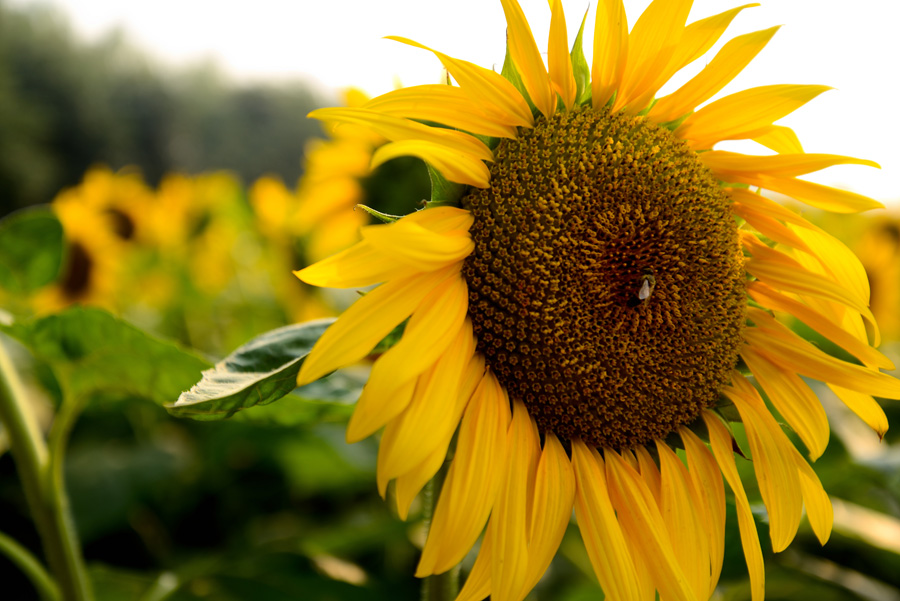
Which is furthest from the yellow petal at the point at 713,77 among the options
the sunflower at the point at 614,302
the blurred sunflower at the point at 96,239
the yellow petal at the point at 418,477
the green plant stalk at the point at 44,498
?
the blurred sunflower at the point at 96,239

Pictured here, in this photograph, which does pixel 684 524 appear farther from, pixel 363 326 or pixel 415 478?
pixel 363 326

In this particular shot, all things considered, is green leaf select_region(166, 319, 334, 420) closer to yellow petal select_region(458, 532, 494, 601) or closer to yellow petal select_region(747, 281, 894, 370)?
yellow petal select_region(458, 532, 494, 601)

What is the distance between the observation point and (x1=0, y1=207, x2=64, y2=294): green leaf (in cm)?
122

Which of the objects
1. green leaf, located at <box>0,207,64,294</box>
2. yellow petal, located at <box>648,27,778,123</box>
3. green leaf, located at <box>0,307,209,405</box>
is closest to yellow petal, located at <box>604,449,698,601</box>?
yellow petal, located at <box>648,27,778,123</box>

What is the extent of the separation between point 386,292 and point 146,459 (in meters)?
1.53

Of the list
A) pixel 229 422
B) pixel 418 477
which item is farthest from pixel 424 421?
pixel 229 422

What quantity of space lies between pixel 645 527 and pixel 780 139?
1.77 ft

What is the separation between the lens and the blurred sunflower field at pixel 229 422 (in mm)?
991

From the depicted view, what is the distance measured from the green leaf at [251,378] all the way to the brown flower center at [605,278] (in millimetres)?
224

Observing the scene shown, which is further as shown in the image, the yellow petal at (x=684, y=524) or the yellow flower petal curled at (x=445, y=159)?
the yellow petal at (x=684, y=524)

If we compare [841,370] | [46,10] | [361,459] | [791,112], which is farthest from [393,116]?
[46,10]

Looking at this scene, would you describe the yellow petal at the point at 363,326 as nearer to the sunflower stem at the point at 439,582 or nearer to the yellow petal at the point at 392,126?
the yellow petal at the point at 392,126

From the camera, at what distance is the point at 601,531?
779 millimetres

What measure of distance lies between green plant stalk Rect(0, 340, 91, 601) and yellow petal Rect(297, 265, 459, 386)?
0.65 metres
